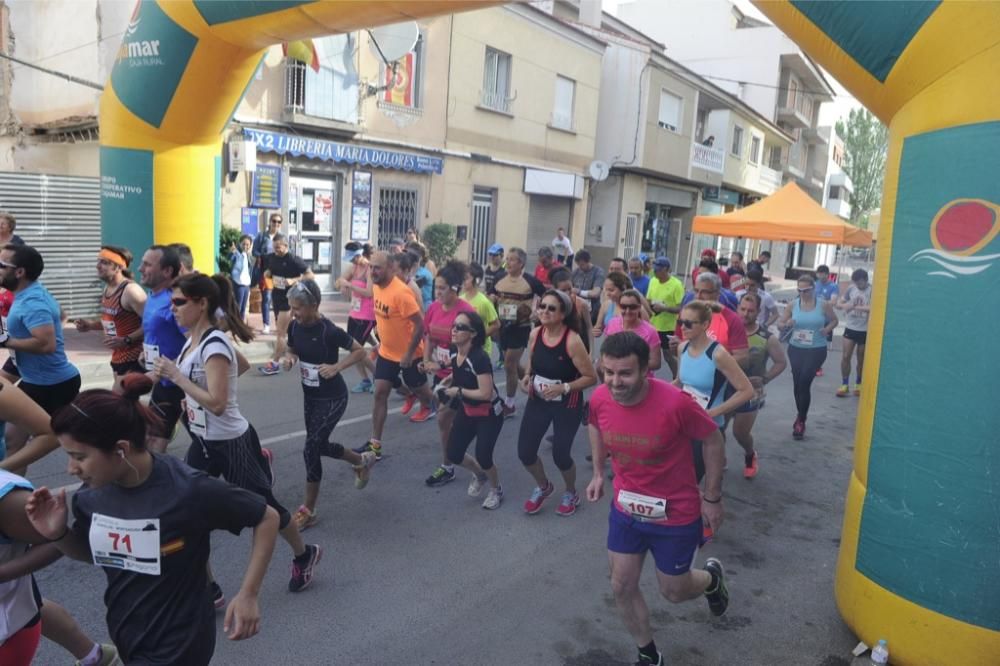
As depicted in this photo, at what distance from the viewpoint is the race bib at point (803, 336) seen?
798cm

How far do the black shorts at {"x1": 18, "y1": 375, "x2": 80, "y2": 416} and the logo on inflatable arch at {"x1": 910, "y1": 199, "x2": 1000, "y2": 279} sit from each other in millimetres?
4840

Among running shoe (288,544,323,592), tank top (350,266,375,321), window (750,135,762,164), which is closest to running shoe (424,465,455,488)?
running shoe (288,544,323,592)

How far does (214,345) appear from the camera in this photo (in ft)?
12.1

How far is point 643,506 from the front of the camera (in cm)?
338

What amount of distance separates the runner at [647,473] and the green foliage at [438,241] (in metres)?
13.4

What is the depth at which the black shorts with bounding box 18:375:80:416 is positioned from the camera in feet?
14.6

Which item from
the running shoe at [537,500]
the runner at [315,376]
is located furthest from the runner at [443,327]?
the runner at [315,376]

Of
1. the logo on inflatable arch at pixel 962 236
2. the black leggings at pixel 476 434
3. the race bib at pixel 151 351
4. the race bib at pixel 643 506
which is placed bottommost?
the black leggings at pixel 476 434

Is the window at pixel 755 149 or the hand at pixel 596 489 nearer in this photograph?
the hand at pixel 596 489

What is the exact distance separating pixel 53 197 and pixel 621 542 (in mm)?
10644

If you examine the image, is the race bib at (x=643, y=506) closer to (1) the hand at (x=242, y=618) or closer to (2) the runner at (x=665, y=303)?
(1) the hand at (x=242, y=618)

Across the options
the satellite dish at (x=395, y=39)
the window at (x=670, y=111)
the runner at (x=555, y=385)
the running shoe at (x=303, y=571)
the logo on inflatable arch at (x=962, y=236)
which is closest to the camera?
the logo on inflatable arch at (x=962, y=236)

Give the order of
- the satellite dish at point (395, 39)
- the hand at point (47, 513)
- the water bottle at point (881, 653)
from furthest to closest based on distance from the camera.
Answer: the satellite dish at point (395, 39), the water bottle at point (881, 653), the hand at point (47, 513)

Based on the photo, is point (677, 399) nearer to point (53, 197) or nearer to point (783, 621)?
point (783, 621)
